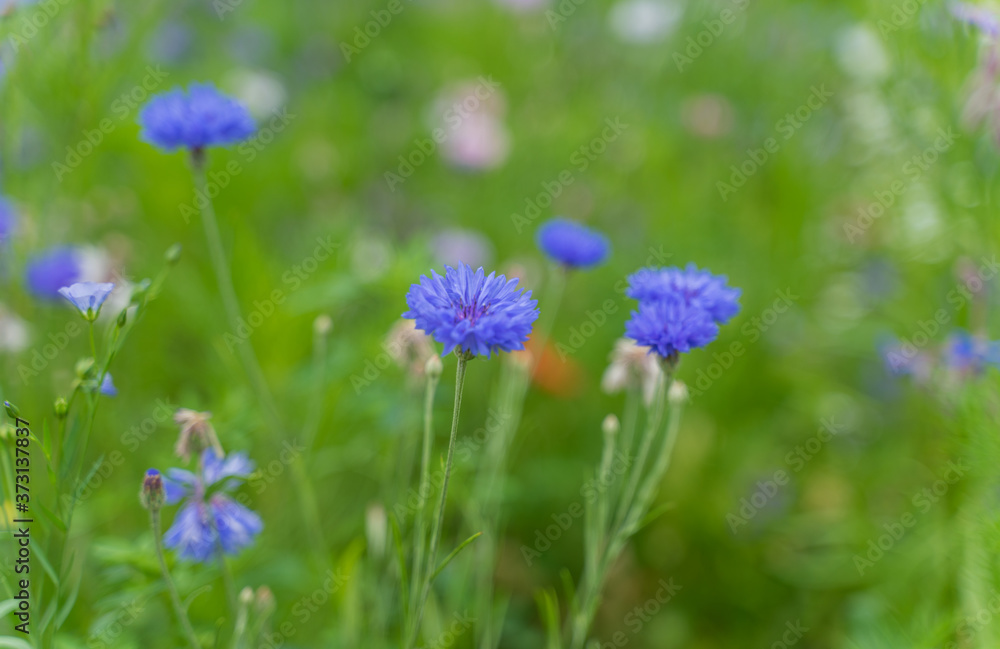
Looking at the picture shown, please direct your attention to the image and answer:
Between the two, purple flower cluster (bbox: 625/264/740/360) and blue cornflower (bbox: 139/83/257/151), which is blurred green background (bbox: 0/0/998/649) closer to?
blue cornflower (bbox: 139/83/257/151)

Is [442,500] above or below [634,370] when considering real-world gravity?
above

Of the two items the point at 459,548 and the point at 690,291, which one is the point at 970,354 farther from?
the point at 459,548

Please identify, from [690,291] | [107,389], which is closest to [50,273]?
[107,389]

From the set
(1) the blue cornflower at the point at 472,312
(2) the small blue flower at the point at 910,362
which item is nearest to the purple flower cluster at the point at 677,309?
(1) the blue cornflower at the point at 472,312

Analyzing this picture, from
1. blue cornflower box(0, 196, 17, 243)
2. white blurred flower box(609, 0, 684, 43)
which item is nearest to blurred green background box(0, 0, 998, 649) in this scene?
white blurred flower box(609, 0, 684, 43)

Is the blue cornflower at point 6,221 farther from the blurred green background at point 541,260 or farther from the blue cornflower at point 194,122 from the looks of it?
the blue cornflower at point 194,122
